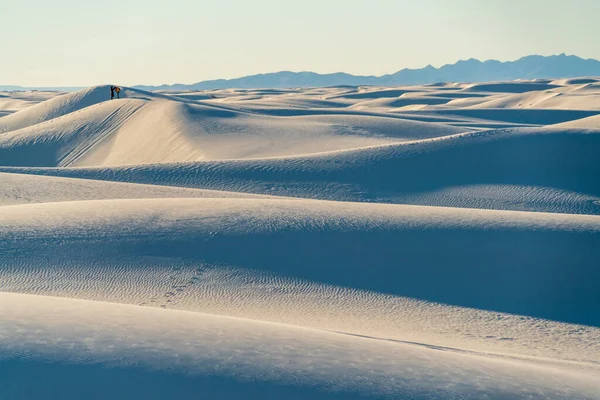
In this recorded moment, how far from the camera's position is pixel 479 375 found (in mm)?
5891

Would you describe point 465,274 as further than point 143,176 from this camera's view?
No

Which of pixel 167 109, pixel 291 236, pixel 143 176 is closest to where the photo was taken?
pixel 291 236

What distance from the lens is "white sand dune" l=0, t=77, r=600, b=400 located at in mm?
5441

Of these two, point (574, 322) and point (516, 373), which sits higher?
point (516, 373)

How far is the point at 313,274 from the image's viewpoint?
11164mm

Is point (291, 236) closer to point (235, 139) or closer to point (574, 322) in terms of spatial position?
point (574, 322)

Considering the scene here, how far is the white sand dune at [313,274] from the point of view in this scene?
5.44m

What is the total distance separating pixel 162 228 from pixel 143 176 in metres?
8.30

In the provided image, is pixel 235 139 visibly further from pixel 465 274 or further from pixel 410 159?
pixel 465 274

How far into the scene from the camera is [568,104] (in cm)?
5300

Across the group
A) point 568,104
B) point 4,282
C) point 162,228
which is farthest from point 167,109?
point 568,104

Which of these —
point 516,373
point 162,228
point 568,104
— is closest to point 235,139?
point 162,228

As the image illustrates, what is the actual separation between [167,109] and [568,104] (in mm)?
29933

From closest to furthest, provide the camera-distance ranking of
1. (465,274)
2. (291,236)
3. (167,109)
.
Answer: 1. (465,274)
2. (291,236)
3. (167,109)
